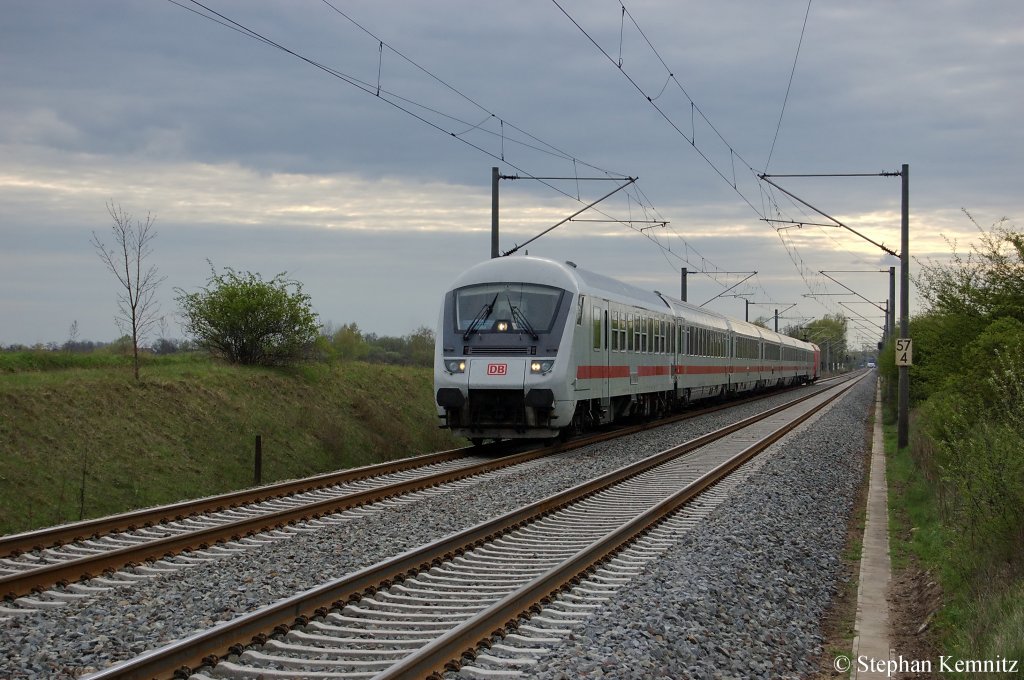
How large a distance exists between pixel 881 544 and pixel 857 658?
196 inches

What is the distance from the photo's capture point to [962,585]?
28.3 feet

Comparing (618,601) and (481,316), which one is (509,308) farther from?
(618,601)

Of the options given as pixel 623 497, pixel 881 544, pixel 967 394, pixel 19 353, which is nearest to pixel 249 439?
pixel 19 353

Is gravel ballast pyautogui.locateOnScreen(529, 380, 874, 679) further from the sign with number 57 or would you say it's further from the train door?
the sign with number 57

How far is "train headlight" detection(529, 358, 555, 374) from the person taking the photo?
59.9ft

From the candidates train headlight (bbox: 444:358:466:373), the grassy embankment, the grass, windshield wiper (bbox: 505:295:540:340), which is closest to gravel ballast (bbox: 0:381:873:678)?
the grass

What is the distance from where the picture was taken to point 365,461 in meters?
20.6

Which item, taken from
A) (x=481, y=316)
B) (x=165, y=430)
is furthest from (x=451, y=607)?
(x=481, y=316)

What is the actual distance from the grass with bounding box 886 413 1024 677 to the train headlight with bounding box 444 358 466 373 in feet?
25.0

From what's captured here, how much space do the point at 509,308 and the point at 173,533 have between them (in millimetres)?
9360

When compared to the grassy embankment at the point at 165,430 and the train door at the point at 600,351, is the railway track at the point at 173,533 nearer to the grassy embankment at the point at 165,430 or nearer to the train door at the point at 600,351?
the grassy embankment at the point at 165,430

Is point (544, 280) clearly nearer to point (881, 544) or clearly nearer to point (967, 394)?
point (967, 394)

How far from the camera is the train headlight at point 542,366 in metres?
18.3

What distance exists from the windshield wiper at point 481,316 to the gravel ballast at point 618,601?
201 inches
